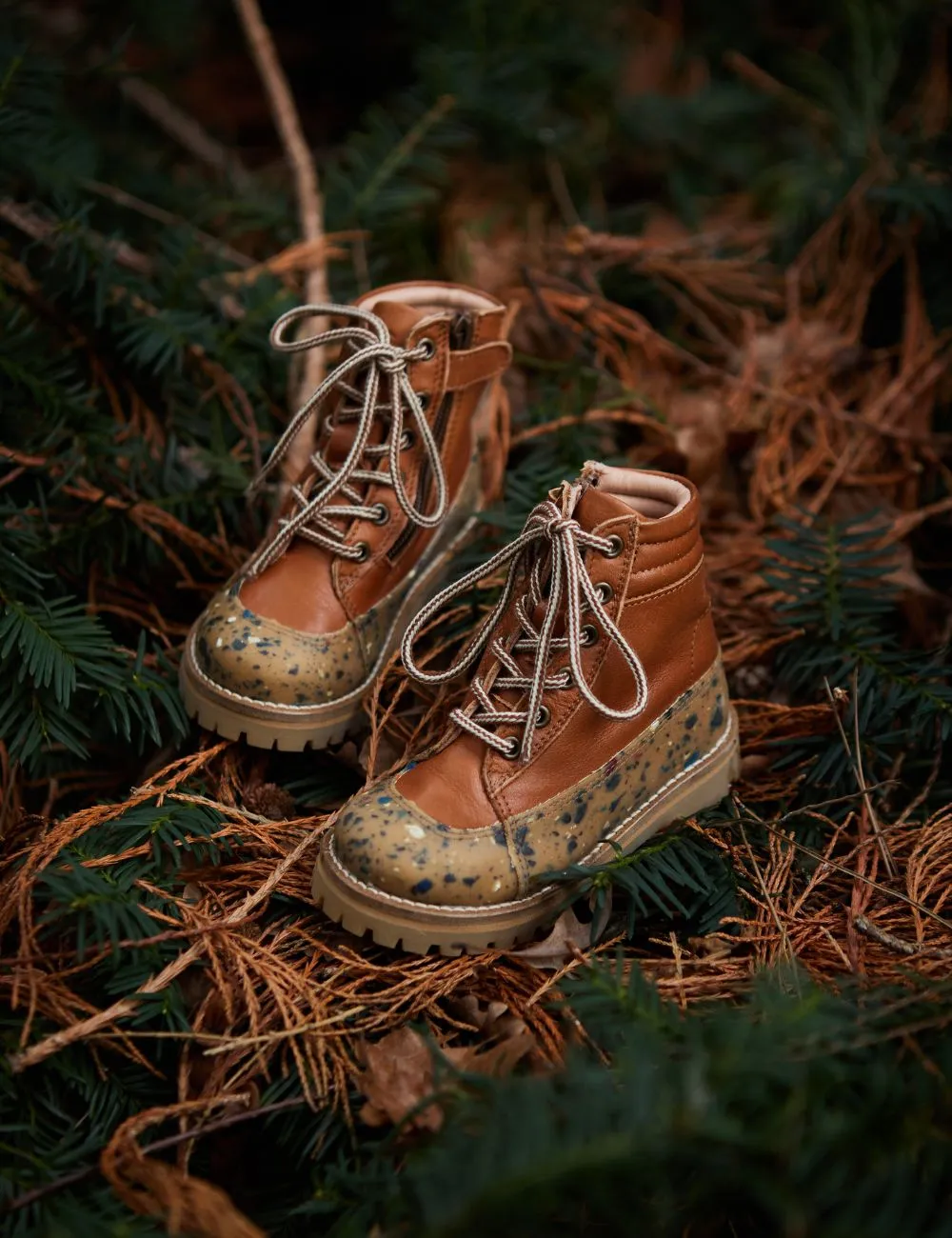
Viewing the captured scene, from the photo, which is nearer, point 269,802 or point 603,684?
point 603,684

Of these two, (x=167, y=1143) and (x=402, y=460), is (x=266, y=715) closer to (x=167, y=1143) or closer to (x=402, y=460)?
(x=402, y=460)

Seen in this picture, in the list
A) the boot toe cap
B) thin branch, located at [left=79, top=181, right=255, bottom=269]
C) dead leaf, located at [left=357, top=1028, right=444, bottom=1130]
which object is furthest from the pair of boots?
thin branch, located at [left=79, top=181, right=255, bottom=269]

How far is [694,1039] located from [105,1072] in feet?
2.76

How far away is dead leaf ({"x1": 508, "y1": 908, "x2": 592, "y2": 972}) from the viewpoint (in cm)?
168

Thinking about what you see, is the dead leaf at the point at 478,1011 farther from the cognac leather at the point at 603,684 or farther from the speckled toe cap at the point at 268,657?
the speckled toe cap at the point at 268,657

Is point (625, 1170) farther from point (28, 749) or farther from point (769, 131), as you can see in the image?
point (769, 131)

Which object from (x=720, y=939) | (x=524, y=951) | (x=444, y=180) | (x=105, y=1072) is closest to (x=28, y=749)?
(x=105, y=1072)

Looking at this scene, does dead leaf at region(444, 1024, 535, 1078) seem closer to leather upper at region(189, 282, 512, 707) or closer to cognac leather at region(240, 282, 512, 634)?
leather upper at region(189, 282, 512, 707)

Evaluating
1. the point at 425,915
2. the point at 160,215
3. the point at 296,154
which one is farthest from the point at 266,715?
the point at 296,154

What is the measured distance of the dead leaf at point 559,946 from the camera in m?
1.68

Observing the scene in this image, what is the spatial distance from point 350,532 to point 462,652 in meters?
0.35

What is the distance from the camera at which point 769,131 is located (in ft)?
11.7

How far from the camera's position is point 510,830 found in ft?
5.49

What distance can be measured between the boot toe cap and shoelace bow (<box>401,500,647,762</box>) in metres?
0.16
